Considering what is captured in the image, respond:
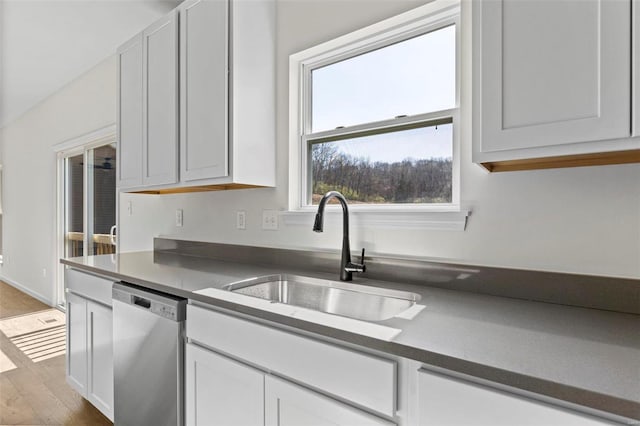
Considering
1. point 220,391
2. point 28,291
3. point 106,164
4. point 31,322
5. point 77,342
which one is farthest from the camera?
point 28,291

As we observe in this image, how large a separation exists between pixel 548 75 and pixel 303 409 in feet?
3.80

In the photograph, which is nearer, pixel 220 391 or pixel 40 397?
pixel 220 391

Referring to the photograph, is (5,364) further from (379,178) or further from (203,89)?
(379,178)

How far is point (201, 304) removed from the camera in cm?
144

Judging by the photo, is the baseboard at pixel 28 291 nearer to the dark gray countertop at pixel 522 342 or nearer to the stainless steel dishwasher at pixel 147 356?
the stainless steel dishwasher at pixel 147 356

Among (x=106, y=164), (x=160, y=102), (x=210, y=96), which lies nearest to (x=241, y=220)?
(x=210, y=96)

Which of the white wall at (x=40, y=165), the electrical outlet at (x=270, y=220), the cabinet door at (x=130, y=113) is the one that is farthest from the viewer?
the white wall at (x=40, y=165)

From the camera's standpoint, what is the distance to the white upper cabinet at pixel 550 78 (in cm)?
91

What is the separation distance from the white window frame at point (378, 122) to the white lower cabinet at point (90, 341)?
3.73ft

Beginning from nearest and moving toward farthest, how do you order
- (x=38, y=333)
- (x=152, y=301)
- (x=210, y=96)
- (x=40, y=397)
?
(x=152, y=301) < (x=210, y=96) < (x=40, y=397) < (x=38, y=333)

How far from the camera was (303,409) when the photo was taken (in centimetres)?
110

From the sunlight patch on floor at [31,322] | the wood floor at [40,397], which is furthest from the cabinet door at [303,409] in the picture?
the sunlight patch on floor at [31,322]

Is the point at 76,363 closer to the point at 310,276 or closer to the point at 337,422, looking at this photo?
the point at 310,276

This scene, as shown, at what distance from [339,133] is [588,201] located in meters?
1.15
